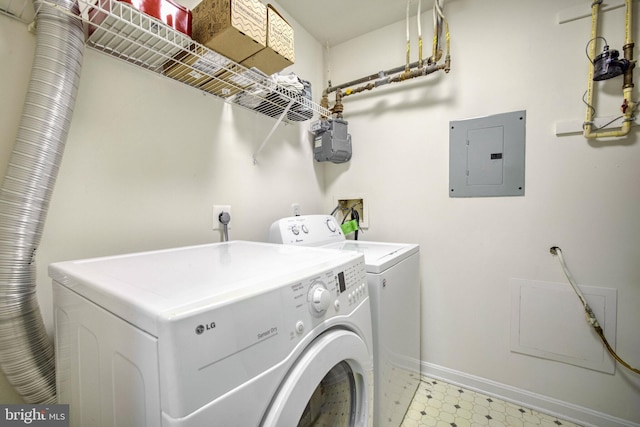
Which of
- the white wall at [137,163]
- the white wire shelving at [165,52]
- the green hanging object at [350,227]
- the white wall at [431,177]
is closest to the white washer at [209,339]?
the white wall at [137,163]

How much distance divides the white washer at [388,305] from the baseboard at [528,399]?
20 centimetres

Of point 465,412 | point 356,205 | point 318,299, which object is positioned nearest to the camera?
point 318,299

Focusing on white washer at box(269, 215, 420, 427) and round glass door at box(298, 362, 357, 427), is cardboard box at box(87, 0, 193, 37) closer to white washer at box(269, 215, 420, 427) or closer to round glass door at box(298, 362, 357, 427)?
white washer at box(269, 215, 420, 427)

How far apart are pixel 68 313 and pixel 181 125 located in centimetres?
83

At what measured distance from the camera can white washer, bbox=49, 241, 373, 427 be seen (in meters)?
0.42

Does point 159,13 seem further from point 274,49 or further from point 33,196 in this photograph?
point 33,196

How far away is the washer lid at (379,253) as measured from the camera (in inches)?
42.9

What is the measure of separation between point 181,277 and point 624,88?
6.36ft

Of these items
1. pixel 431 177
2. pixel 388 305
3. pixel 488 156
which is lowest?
pixel 388 305

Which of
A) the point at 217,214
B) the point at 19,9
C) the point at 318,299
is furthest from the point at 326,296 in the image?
the point at 19,9

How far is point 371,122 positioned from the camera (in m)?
1.93

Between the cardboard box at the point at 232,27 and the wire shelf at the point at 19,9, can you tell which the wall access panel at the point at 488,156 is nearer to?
the cardboard box at the point at 232,27

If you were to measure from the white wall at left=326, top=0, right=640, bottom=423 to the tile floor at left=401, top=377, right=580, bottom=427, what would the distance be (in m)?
0.13

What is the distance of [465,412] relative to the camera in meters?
1.44
